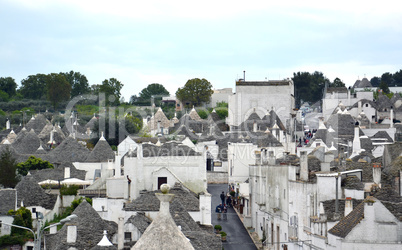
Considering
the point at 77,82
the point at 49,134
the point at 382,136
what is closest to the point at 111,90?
the point at 77,82

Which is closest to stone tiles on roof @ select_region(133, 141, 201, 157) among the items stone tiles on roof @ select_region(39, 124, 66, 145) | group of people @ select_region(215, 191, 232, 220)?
group of people @ select_region(215, 191, 232, 220)

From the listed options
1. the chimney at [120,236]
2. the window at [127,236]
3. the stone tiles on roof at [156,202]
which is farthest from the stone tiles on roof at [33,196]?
the chimney at [120,236]

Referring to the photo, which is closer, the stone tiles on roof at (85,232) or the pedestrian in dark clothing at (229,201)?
the stone tiles on roof at (85,232)

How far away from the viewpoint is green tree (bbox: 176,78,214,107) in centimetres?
13375

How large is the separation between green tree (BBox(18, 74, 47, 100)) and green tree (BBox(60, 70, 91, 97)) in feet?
24.8

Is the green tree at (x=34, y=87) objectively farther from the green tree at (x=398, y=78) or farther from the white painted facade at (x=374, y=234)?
the white painted facade at (x=374, y=234)

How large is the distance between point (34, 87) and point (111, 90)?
2541cm

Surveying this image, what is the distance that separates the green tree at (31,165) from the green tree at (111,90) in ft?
215

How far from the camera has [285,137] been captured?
274 feet

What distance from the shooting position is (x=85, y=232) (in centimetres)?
3928

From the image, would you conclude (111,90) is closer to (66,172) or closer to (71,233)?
(66,172)

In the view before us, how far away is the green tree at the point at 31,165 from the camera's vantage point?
74812 millimetres

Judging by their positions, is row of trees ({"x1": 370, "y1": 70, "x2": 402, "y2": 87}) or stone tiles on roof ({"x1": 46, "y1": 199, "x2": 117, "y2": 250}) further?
row of trees ({"x1": 370, "y1": 70, "x2": 402, "y2": 87})

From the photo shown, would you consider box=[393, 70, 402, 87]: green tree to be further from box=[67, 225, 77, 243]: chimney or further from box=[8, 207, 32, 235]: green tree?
box=[67, 225, 77, 243]: chimney
